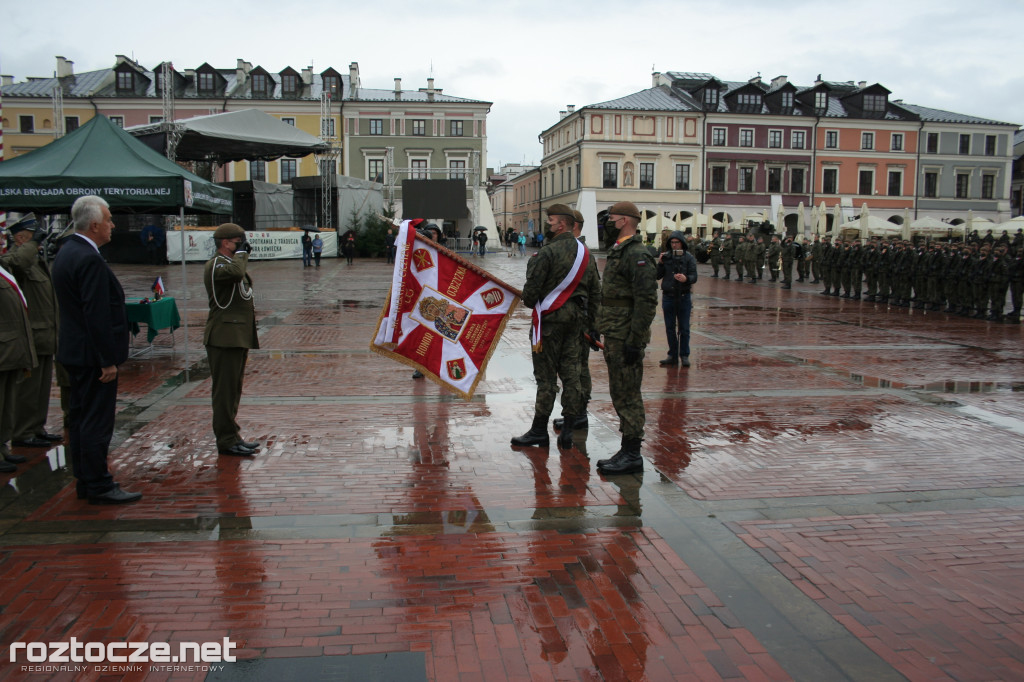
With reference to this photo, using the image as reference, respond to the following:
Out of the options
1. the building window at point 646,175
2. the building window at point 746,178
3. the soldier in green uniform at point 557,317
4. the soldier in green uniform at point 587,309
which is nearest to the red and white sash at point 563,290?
the soldier in green uniform at point 557,317

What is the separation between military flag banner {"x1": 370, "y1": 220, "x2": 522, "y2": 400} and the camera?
690cm

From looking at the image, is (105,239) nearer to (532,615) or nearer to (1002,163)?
(532,615)

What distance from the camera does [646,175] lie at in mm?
61125

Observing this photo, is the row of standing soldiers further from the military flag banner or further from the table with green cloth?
the table with green cloth

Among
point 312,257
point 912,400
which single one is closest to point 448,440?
point 912,400

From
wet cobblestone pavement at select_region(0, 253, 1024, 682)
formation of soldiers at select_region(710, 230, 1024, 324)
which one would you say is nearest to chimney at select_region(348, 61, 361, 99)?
formation of soldiers at select_region(710, 230, 1024, 324)

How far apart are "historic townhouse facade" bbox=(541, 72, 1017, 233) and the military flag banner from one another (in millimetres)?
54834

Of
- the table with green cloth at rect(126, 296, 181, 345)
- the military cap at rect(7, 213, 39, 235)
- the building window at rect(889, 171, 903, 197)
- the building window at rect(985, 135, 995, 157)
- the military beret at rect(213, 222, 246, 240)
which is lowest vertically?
the table with green cloth at rect(126, 296, 181, 345)

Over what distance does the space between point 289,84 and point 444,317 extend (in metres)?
60.7

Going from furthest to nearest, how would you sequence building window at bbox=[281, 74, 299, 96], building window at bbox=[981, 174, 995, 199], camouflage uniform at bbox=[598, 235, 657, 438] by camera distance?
1. building window at bbox=[981, 174, 995, 199]
2. building window at bbox=[281, 74, 299, 96]
3. camouflage uniform at bbox=[598, 235, 657, 438]

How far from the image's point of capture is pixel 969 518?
16.4ft

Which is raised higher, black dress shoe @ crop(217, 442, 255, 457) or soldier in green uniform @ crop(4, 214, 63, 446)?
soldier in green uniform @ crop(4, 214, 63, 446)

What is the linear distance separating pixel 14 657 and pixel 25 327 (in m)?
3.52

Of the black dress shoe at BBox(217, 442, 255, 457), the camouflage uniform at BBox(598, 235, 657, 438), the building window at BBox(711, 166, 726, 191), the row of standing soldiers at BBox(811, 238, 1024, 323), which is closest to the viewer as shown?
the camouflage uniform at BBox(598, 235, 657, 438)
